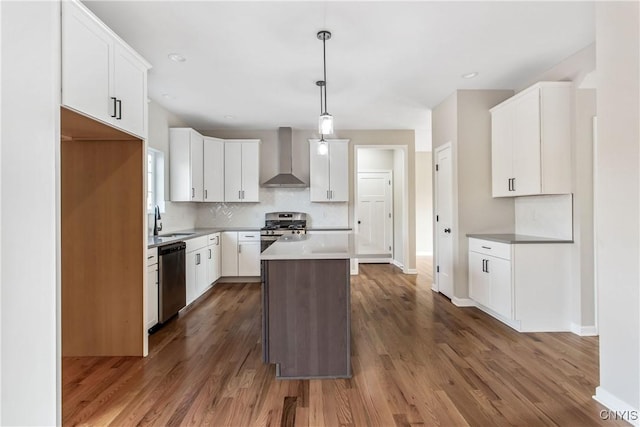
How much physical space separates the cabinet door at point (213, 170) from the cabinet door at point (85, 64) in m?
3.12

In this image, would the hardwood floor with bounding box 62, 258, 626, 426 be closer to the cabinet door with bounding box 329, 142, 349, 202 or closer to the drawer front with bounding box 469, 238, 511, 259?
the drawer front with bounding box 469, 238, 511, 259

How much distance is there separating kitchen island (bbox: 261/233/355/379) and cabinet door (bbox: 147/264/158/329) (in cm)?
143

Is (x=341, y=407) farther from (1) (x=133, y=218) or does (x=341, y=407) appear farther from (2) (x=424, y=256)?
(2) (x=424, y=256)

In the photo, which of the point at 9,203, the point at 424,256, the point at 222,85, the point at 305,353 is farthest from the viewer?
the point at 424,256

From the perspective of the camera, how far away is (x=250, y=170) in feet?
18.0

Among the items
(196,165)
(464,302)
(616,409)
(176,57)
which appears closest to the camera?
(616,409)

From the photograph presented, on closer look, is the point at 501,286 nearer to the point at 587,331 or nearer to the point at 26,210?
the point at 587,331

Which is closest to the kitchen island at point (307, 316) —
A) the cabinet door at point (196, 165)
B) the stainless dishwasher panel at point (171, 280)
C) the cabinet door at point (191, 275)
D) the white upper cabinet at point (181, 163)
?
the stainless dishwasher panel at point (171, 280)

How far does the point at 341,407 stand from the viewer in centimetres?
195

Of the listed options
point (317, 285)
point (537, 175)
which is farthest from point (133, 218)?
point (537, 175)

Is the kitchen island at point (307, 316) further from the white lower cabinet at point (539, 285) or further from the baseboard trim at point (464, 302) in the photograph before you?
the baseboard trim at point (464, 302)

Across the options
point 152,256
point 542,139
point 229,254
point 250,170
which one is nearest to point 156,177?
point 250,170

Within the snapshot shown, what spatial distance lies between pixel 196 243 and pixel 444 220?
10.9ft

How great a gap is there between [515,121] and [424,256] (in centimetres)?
529
